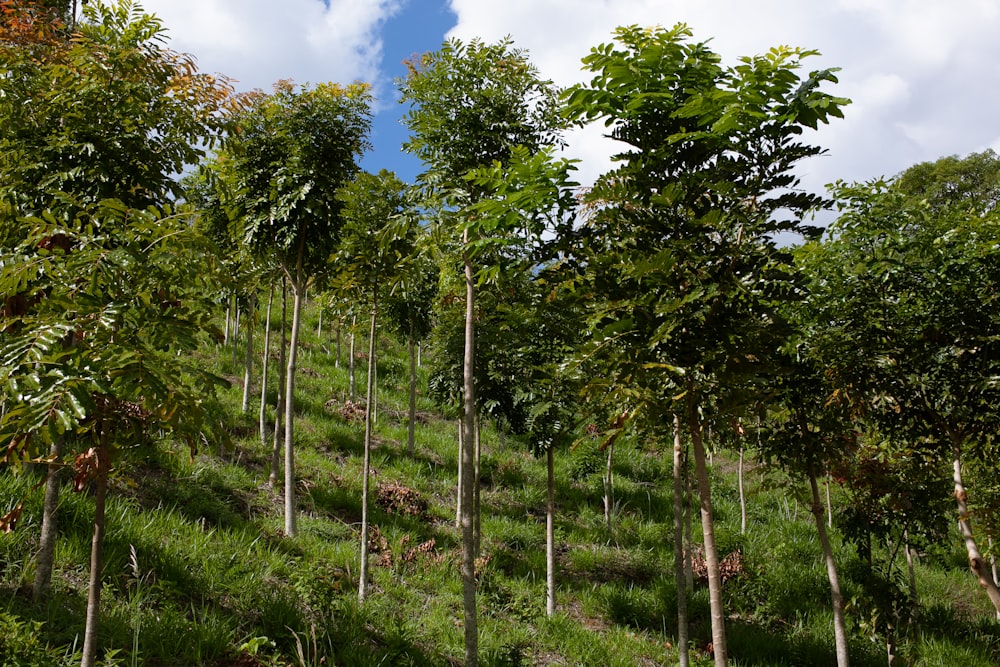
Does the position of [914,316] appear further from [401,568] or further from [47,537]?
[47,537]

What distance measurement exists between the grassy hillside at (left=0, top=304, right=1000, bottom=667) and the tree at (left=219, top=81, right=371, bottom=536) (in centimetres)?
A: 170

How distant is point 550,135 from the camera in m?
6.03

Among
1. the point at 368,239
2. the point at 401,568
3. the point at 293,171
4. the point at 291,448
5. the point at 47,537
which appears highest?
the point at 293,171

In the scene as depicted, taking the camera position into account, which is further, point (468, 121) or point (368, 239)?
point (368, 239)

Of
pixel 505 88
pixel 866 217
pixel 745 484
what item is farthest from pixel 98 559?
pixel 745 484

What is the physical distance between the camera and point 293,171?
8586 millimetres

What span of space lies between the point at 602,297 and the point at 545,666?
5.75 meters

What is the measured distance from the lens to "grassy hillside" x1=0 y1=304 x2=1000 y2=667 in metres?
5.76

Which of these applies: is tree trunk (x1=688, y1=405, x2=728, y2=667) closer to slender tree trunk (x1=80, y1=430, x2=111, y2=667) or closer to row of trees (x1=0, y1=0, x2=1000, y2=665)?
row of trees (x1=0, y1=0, x2=1000, y2=665)

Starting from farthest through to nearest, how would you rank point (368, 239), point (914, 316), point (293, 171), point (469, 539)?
point (293, 171) → point (368, 239) → point (914, 316) → point (469, 539)

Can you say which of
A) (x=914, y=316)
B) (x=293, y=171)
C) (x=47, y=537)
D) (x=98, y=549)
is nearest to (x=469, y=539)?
(x=98, y=549)

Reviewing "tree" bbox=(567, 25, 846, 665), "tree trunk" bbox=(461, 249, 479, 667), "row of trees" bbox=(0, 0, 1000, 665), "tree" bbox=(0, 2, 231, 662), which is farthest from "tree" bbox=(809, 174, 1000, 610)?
"tree" bbox=(0, 2, 231, 662)

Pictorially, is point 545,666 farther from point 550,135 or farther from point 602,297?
point 550,135

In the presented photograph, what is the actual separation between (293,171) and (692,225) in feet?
21.8
